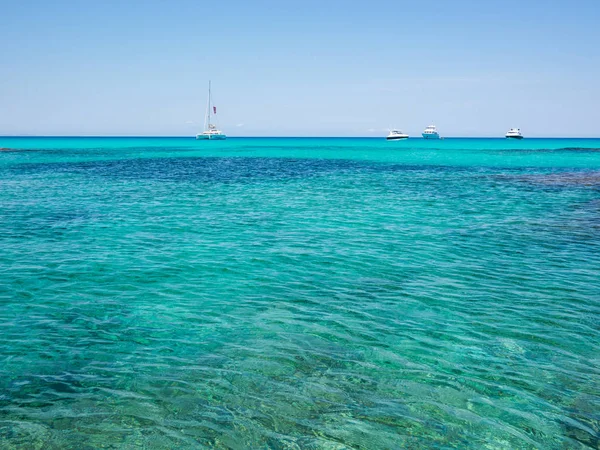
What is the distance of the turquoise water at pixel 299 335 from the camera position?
25.2 ft

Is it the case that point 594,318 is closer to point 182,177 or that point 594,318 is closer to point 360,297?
point 360,297

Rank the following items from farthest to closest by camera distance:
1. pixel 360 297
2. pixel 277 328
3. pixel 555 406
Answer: pixel 360 297 → pixel 277 328 → pixel 555 406

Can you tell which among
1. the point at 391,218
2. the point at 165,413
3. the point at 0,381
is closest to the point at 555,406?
the point at 165,413

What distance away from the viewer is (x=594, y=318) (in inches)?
482

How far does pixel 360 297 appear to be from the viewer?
13.7m

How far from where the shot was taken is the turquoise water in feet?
25.2

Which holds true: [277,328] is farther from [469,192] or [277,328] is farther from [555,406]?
[469,192]

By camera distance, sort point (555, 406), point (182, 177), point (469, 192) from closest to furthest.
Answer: point (555, 406) < point (469, 192) < point (182, 177)

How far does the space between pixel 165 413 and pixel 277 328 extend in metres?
4.03

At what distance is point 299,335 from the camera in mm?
11102

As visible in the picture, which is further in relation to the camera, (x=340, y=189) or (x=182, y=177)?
(x=182, y=177)

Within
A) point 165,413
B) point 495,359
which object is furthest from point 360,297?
point 165,413

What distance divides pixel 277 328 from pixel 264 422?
153 inches

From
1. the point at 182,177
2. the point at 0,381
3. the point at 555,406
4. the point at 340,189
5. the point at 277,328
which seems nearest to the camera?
the point at 555,406
